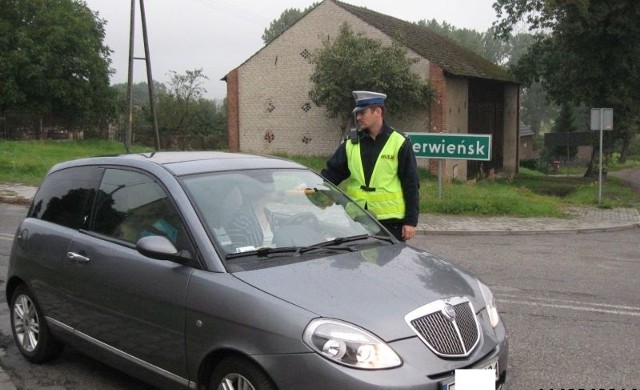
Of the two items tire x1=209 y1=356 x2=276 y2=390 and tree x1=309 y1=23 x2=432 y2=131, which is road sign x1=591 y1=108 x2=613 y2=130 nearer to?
tree x1=309 y1=23 x2=432 y2=131

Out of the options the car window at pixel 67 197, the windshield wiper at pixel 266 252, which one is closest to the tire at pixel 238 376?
the windshield wiper at pixel 266 252

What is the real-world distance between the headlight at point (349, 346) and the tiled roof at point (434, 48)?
26.4 meters

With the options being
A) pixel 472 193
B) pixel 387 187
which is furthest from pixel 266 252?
pixel 472 193

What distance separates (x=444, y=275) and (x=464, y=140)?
12.0 meters

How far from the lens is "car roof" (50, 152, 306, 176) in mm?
4355

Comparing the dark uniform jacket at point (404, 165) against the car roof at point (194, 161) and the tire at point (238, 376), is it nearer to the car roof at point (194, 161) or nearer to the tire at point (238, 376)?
the car roof at point (194, 161)

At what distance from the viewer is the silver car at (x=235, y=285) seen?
3.22m

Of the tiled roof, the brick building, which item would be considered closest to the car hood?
the brick building

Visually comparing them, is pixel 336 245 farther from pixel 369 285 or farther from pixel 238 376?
pixel 238 376

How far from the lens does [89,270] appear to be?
14.5 ft

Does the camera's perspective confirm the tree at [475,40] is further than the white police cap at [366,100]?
Yes

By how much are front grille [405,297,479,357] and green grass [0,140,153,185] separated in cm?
1469

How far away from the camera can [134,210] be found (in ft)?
14.4

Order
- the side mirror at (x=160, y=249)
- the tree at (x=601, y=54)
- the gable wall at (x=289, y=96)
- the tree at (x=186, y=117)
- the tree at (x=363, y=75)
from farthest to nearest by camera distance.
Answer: the tree at (x=186, y=117)
the gable wall at (x=289, y=96)
the tree at (x=363, y=75)
the tree at (x=601, y=54)
the side mirror at (x=160, y=249)
